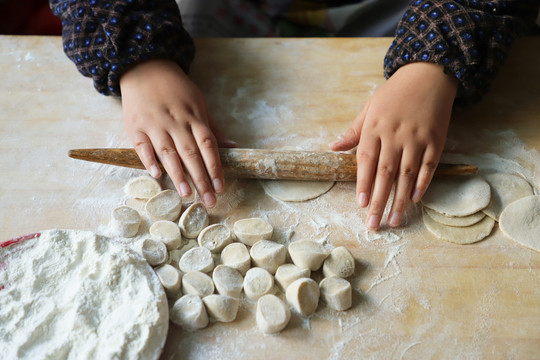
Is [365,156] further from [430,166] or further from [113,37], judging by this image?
[113,37]

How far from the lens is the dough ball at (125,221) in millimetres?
782

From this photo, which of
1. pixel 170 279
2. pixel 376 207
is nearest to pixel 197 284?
pixel 170 279

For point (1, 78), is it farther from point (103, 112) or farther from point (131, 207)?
point (131, 207)

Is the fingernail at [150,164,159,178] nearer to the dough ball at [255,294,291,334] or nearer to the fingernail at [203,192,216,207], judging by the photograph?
the fingernail at [203,192,216,207]

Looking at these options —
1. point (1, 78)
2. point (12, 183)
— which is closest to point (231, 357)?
point (12, 183)

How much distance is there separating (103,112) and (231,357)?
2.07 feet

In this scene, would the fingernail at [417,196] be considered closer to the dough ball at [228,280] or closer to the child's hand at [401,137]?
the child's hand at [401,137]

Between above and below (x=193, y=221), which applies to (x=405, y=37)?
above

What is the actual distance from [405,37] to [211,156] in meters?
0.51

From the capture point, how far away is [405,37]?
956mm

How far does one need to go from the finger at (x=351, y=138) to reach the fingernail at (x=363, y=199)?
0.12m

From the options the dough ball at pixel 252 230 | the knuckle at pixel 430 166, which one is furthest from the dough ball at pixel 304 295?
the knuckle at pixel 430 166

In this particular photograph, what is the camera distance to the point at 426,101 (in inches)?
35.1

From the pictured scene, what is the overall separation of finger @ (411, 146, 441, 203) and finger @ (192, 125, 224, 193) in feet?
1.24
